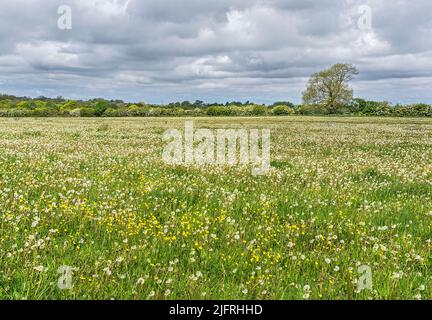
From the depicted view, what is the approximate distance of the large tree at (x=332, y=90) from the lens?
101 m

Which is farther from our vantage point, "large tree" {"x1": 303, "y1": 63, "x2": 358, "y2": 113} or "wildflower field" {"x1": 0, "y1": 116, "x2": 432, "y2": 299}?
"large tree" {"x1": 303, "y1": 63, "x2": 358, "y2": 113}

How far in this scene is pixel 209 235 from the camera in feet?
20.4

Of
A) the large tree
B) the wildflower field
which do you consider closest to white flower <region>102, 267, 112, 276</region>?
the wildflower field

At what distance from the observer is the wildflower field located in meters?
4.40

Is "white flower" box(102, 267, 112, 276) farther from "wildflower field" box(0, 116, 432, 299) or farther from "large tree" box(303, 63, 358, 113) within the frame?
"large tree" box(303, 63, 358, 113)

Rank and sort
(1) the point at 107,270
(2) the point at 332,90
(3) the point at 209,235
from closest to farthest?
(1) the point at 107,270, (3) the point at 209,235, (2) the point at 332,90

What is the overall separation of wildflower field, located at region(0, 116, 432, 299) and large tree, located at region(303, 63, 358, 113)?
94.6 meters

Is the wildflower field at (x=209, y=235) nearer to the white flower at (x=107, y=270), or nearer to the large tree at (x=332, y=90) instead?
the white flower at (x=107, y=270)

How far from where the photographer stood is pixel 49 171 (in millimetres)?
10398

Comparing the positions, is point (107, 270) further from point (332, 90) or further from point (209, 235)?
point (332, 90)

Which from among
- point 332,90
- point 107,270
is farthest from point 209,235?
point 332,90

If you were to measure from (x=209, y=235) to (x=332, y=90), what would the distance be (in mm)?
102792

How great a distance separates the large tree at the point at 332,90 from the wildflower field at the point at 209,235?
310 feet
